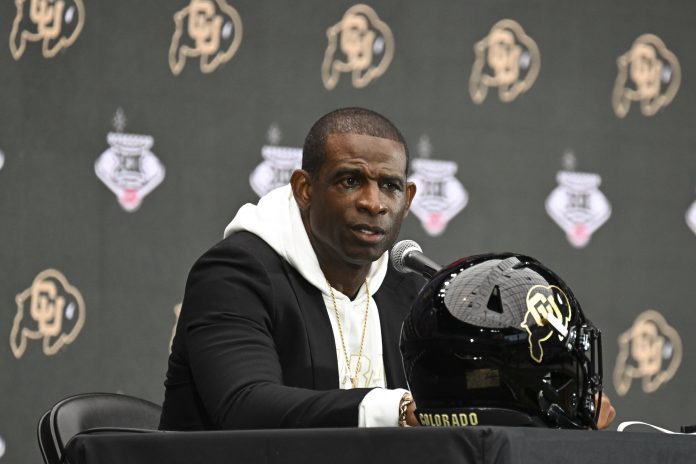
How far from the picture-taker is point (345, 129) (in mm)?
2098

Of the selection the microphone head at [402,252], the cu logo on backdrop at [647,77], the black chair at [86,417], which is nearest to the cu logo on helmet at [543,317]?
the microphone head at [402,252]

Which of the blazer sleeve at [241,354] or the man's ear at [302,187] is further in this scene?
the man's ear at [302,187]

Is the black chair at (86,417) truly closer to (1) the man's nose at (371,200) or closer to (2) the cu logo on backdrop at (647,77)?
(1) the man's nose at (371,200)

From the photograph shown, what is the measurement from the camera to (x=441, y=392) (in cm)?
143

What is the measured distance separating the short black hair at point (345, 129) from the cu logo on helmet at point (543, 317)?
0.69 m

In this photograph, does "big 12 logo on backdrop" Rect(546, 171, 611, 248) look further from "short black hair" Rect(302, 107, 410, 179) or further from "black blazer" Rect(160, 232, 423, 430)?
"short black hair" Rect(302, 107, 410, 179)

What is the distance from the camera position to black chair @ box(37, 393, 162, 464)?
6.86 feet

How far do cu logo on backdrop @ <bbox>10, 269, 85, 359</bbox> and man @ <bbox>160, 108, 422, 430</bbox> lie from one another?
1.36 meters

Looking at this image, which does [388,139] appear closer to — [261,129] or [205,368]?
[205,368]

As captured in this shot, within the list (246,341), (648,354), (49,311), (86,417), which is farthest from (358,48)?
(246,341)

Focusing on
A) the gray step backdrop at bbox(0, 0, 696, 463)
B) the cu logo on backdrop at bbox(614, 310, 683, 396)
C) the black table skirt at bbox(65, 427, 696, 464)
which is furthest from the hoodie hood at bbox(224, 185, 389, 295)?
the cu logo on backdrop at bbox(614, 310, 683, 396)

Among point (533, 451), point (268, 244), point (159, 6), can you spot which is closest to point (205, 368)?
point (268, 244)

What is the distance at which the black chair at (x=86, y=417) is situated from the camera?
2092mm

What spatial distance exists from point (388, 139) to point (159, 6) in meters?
1.76
